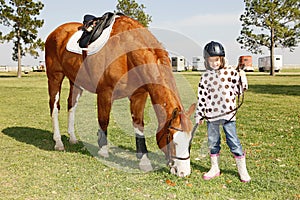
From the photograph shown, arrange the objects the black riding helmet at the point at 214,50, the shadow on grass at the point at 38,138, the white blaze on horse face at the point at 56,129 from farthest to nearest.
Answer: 1. the shadow on grass at the point at 38,138
2. the white blaze on horse face at the point at 56,129
3. the black riding helmet at the point at 214,50

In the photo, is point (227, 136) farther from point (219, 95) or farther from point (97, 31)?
point (97, 31)

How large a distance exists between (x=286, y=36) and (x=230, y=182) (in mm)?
43181

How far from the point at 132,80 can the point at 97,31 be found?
4.05 ft

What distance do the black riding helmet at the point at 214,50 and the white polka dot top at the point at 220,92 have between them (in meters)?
0.28

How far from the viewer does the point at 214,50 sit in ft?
15.7

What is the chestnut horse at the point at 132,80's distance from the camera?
468 centimetres

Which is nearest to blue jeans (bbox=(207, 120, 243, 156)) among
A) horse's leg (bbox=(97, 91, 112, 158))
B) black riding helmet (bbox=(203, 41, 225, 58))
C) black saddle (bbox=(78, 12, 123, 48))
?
black riding helmet (bbox=(203, 41, 225, 58))

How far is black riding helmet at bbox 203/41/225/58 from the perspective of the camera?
188 inches

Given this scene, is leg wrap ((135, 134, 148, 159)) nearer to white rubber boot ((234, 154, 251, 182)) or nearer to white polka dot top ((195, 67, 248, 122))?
white polka dot top ((195, 67, 248, 122))

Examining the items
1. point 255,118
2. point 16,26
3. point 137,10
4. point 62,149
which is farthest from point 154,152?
point 137,10

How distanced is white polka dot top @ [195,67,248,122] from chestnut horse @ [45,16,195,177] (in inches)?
19.4

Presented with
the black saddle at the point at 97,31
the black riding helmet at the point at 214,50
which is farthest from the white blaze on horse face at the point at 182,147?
the black saddle at the point at 97,31

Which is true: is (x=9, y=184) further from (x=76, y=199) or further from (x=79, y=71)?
(x=79, y=71)

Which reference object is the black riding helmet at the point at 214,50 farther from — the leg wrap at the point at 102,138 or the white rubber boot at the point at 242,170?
the leg wrap at the point at 102,138
